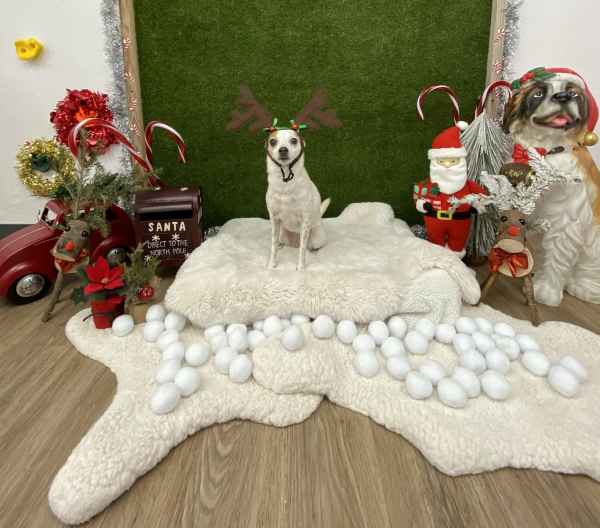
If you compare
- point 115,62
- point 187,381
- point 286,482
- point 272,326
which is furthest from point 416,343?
point 115,62

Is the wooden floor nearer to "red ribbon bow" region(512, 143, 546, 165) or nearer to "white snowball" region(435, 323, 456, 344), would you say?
"white snowball" region(435, 323, 456, 344)

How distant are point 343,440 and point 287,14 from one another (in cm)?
180

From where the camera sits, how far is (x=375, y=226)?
1750 mm

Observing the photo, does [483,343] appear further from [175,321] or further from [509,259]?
[175,321]

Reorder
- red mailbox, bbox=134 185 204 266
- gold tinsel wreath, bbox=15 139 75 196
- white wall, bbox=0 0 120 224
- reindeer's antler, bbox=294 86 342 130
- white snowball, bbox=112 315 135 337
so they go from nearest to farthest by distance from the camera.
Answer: white snowball, bbox=112 315 135 337
reindeer's antler, bbox=294 86 342 130
red mailbox, bbox=134 185 204 266
white wall, bbox=0 0 120 224
gold tinsel wreath, bbox=15 139 75 196

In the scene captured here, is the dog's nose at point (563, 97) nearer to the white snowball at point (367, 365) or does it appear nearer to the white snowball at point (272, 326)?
the white snowball at point (367, 365)

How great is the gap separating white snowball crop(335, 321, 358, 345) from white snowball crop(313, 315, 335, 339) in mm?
25

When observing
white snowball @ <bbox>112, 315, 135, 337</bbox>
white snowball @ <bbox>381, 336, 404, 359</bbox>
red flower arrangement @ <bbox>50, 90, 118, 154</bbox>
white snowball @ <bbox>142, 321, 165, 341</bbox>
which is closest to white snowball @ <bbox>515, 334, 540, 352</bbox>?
white snowball @ <bbox>381, 336, 404, 359</bbox>

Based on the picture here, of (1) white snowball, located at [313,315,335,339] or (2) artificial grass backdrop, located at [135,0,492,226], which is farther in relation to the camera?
(2) artificial grass backdrop, located at [135,0,492,226]

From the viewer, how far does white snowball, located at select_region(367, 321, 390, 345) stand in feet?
3.54

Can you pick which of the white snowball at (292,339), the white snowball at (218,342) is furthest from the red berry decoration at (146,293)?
the white snowball at (292,339)

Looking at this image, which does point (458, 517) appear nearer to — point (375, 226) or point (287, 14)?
point (375, 226)

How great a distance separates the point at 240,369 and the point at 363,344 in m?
0.36

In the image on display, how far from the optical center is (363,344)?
1035 mm
